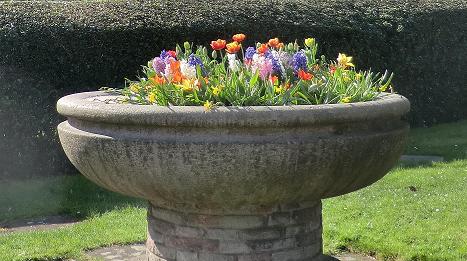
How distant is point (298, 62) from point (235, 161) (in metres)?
0.98

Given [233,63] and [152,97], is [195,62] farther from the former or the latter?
[152,97]

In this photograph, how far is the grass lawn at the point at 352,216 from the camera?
5707 mm

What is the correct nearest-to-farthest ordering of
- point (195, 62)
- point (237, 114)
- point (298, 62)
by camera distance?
point (237, 114) → point (195, 62) → point (298, 62)

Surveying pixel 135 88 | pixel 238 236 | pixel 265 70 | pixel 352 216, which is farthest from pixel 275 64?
pixel 352 216

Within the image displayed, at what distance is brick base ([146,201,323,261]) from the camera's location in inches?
171

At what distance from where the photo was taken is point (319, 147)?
3.88 metres

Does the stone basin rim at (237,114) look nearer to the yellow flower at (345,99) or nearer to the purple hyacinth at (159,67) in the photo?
the yellow flower at (345,99)

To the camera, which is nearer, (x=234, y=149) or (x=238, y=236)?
(x=234, y=149)

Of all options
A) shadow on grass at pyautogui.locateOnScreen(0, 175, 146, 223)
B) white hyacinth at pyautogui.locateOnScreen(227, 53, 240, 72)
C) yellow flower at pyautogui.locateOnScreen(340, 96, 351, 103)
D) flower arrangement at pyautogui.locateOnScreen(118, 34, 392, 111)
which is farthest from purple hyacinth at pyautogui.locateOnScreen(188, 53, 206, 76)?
shadow on grass at pyautogui.locateOnScreen(0, 175, 146, 223)

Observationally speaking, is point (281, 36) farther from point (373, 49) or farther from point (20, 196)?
point (20, 196)

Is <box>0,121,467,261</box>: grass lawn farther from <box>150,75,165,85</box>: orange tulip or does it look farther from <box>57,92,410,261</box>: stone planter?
<box>150,75,165,85</box>: orange tulip

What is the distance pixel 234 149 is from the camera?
12.4ft

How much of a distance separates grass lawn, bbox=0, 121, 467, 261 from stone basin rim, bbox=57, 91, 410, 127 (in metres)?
1.80

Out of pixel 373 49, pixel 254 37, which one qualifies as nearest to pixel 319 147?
pixel 254 37
